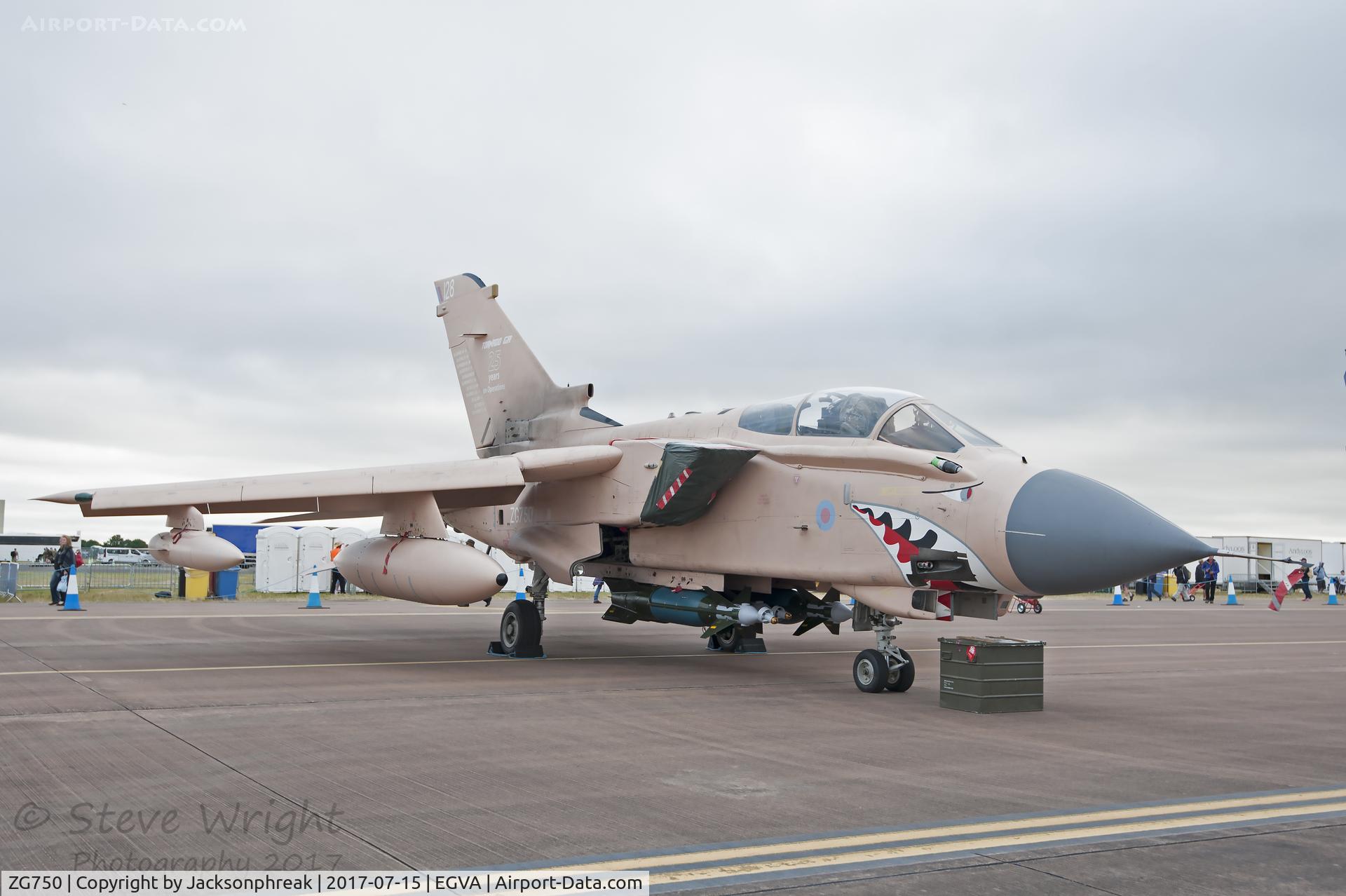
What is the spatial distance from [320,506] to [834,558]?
6.70 meters

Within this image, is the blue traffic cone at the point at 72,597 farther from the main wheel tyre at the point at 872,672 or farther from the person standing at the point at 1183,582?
the person standing at the point at 1183,582

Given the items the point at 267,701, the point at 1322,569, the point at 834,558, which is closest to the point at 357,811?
the point at 267,701

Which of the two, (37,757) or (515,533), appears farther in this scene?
(515,533)

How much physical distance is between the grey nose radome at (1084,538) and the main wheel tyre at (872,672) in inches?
73.7

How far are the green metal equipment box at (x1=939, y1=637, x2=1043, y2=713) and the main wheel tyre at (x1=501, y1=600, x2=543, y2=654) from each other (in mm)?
5800

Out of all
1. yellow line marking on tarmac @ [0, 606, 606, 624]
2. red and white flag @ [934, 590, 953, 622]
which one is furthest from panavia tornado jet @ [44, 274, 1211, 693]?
yellow line marking on tarmac @ [0, 606, 606, 624]

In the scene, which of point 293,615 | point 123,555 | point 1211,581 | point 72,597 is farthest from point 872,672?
point 123,555

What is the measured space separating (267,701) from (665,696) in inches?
138

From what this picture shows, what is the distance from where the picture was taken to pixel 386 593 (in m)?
12.8

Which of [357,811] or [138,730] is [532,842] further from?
[138,730]

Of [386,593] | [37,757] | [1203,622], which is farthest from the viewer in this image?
[1203,622]

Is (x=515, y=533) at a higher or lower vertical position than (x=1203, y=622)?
higher

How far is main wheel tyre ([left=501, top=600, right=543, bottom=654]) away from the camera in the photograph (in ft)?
44.0

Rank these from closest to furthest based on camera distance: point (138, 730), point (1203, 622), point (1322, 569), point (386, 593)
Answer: point (138, 730), point (386, 593), point (1203, 622), point (1322, 569)
